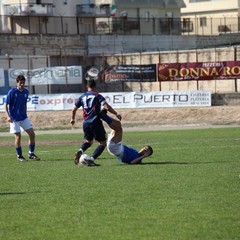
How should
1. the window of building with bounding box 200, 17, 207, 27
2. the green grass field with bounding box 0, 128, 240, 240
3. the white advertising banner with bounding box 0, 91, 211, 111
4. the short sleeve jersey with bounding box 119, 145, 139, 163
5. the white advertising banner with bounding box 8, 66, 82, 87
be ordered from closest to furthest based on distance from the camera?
the green grass field with bounding box 0, 128, 240, 240 < the short sleeve jersey with bounding box 119, 145, 139, 163 < the white advertising banner with bounding box 0, 91, 211, 111 < the white advertising banner with bounding box 8, 66, 82, 87 < the window of building with bounding box 200, 17, 207, 27

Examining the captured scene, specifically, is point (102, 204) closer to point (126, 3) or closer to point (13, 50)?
point (13, 50)

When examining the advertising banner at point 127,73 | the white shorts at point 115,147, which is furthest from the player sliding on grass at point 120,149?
the advertising banner at point 127,73

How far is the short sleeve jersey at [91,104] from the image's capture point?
732 inches

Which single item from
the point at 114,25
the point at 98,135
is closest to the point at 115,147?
the point at 98,135

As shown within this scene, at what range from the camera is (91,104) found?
1859cm

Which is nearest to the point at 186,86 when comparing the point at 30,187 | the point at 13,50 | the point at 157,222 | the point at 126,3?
the point at 13,50

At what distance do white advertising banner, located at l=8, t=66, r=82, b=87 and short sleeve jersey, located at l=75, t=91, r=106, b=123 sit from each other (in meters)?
35.1

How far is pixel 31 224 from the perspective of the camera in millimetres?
10688

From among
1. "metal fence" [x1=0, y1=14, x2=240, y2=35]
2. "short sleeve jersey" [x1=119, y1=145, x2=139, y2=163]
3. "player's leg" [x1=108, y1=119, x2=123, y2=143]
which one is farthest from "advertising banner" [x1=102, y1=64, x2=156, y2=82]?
"player's leg" [x1=108, y1=119, x2=123, y2=143]

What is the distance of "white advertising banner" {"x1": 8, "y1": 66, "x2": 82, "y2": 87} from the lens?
176 ft

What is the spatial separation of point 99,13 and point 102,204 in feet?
244

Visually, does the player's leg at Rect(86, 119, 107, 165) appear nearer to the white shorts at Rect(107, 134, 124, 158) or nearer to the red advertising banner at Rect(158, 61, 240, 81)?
the white shorts at Rect(107, 134, 124, 158)

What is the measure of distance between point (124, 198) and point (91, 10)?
7344 cm

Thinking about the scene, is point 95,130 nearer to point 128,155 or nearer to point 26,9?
point 128,155
